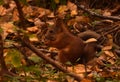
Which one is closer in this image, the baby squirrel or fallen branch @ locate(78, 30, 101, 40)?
the baby squirrel

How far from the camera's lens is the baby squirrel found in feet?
14.6

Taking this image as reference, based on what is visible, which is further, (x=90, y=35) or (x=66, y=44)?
(x=90, y=35)

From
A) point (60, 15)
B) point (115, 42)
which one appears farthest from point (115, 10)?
point (60, 15)

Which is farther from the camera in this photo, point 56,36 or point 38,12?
point 38,12

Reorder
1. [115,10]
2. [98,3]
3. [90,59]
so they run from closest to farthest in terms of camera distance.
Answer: [90,59], [115,10], [98,3]

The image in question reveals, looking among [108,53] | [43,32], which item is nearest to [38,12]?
[43,32]

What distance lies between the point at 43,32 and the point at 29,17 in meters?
0.60

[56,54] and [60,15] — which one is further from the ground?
[60,15]

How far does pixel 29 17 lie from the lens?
5.34m

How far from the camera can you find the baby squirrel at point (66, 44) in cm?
444

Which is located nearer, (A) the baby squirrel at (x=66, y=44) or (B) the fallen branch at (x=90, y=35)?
(A) the baby squirrel at (x=66, y=44)

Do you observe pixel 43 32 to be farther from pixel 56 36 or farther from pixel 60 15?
pixel 60 15

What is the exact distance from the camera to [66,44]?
4.53 m

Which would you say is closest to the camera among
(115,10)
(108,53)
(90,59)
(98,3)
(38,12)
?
(108,53)
